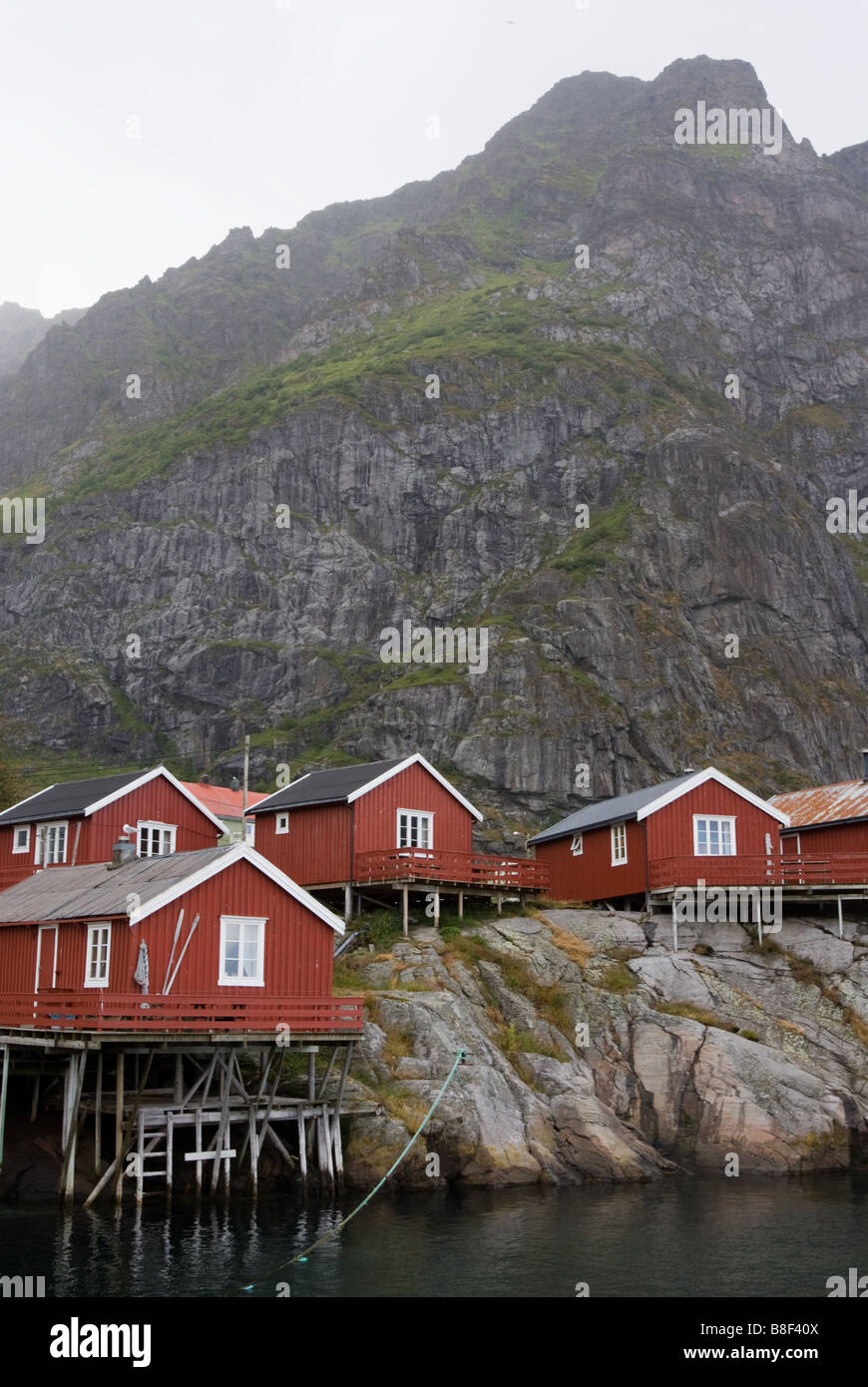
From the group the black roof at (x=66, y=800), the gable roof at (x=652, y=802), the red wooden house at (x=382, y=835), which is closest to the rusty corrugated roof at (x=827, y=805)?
the gable roof at (x=652, y=802)

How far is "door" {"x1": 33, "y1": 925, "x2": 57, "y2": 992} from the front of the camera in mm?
36156

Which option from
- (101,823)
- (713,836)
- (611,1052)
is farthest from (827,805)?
(101,823)

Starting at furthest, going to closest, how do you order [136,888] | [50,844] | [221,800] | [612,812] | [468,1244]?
[221,800], [612,812], [50,844], [136,888], [468,1244]

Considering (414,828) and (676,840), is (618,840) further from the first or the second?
(414,828)

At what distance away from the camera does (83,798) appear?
158 feet

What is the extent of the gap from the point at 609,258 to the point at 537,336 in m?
32.0

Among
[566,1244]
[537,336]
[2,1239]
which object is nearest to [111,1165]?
[2,1239]

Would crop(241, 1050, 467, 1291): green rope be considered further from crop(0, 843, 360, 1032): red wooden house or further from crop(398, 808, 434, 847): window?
crop(398, 808, 434, 847): window

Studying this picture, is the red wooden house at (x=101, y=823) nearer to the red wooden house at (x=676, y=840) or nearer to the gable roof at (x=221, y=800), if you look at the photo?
the gable roof at (x=221, y=800)

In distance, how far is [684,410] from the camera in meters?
143

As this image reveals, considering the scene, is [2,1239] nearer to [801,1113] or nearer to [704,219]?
[801,1113]

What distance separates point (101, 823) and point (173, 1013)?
1700 cm

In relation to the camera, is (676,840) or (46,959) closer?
(46,959)

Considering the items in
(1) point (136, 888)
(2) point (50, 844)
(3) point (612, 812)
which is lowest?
(1) point (136, 888)
